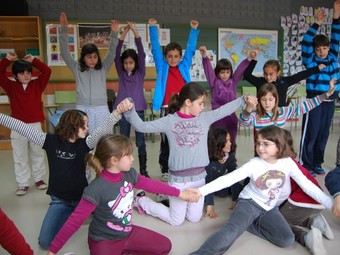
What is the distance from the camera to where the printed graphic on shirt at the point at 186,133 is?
2.12 metres

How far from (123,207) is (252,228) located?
87 centimetres

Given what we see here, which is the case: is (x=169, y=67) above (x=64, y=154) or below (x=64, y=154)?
above

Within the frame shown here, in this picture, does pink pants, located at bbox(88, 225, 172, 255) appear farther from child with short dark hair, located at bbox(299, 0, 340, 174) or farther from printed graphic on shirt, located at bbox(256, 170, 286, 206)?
child with short dark hair, located at bbox(299, 0, 340, 174)

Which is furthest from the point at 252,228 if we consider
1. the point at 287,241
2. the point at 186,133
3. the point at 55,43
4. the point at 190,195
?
the point at 55,43

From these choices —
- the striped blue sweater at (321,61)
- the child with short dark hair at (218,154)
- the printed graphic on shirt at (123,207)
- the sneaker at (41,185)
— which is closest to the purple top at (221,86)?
the child with short dark hair at (218,154)

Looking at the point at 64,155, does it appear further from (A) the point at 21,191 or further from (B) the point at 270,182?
(B) the point at 270,182

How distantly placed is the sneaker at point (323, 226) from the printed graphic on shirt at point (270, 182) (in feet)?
1.18

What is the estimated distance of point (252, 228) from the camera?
2010 millimetres

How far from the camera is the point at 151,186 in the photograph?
176 centimetres

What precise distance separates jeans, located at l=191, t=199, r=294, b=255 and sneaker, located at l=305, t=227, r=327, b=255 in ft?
0.30

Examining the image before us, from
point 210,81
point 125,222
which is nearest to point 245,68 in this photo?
point 210,81

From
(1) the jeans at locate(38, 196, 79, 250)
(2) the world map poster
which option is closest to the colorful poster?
(2) the world map poster

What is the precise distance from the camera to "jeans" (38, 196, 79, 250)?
6.21 ft

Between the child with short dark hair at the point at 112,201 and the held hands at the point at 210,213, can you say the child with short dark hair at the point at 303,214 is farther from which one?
the child with short dark hair at the point at 112,201
